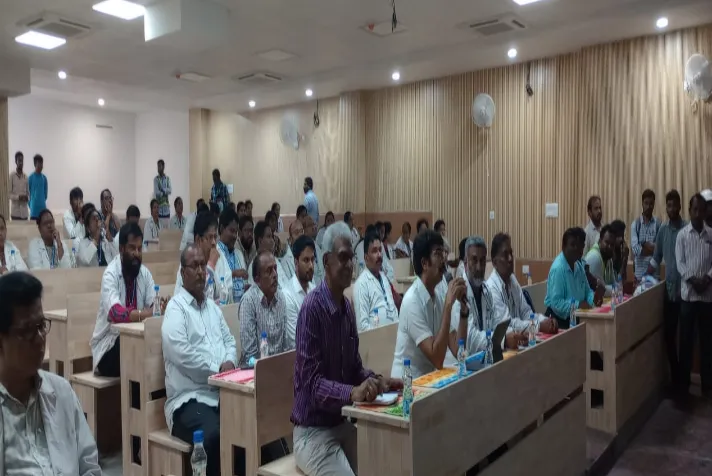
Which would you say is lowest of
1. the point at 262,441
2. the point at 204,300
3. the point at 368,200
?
the point at 262,441

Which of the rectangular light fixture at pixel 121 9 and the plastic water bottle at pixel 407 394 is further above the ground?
the rectangular light fixture at pixel 121 9

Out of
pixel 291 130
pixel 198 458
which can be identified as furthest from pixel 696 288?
pixel 291 130

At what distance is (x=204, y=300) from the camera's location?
12.0 feet

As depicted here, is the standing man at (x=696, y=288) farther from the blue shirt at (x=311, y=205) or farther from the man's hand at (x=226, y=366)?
the blue shirt at (x=311, y=205)

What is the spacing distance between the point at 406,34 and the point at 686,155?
3767 millimetres

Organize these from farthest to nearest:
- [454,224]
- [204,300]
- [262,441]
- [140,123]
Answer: [140,123]
[454,224]
[204,300]
[262,441]

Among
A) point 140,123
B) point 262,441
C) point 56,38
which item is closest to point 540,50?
point 56,38

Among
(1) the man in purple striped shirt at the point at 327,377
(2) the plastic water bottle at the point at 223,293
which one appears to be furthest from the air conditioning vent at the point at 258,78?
(1) the man in purple striped shirt at the point at 327,377

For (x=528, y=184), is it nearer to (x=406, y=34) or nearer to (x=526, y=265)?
(x=526, y=265)

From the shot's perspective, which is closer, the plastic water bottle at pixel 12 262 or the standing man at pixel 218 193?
the plastic water bottle at pixel 12 262

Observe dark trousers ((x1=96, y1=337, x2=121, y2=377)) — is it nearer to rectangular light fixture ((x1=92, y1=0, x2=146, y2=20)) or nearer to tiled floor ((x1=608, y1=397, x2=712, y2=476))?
tiled floor ((x1=608, y1=397, x2=712, y2=476))

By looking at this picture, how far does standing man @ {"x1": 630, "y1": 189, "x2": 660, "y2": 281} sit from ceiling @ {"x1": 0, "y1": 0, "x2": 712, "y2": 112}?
2.18 m

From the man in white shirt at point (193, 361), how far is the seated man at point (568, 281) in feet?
8.41

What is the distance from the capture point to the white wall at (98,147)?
13.1 metres
